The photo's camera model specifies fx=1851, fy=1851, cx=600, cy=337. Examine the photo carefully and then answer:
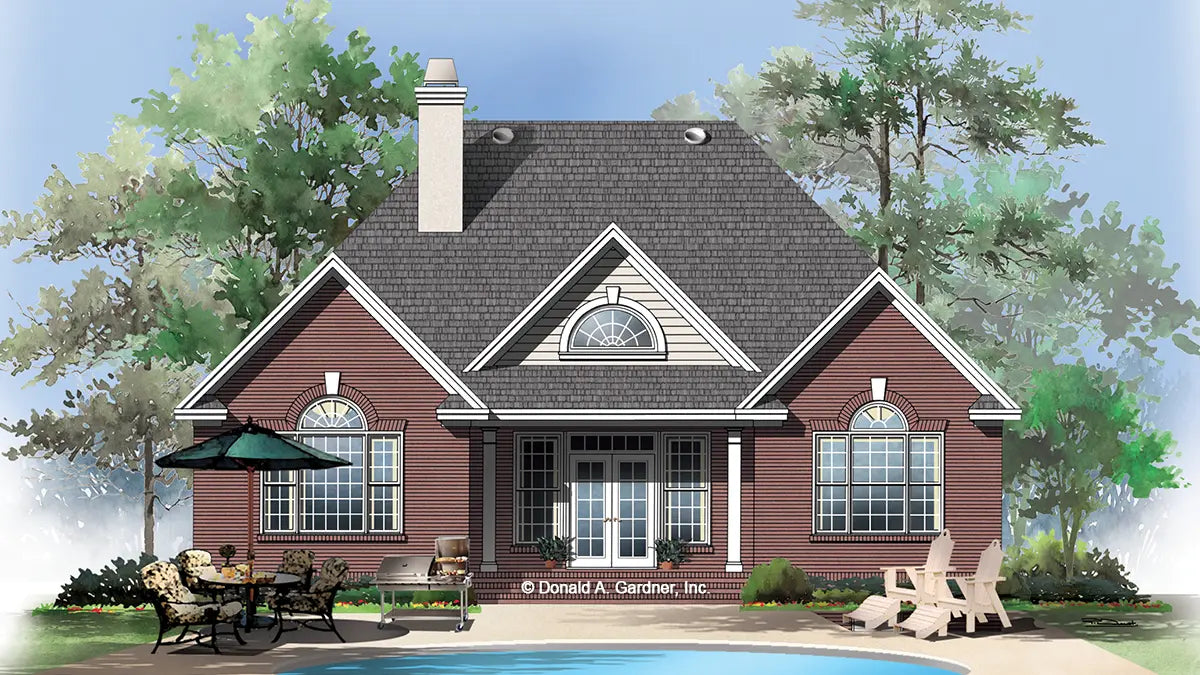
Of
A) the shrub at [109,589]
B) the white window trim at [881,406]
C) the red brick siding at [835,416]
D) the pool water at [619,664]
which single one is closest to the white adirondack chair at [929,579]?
the pool water at [619,664]

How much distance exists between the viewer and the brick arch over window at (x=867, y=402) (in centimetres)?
3403

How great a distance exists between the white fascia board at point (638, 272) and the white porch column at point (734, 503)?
146 cm

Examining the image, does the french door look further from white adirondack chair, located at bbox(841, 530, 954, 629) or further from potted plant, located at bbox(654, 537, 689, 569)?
white adirondack chair, located at bbox(841, 530, 954, 629)

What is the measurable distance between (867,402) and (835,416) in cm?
65

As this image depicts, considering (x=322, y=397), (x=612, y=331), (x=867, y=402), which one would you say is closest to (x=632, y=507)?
(x=612, y=331)

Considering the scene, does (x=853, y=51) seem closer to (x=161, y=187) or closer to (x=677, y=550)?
(x=677, y=550)

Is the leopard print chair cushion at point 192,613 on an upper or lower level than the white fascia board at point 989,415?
lower

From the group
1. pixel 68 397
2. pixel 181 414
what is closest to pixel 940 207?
pixel 181 414

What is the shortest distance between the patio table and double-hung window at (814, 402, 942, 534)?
1119cm

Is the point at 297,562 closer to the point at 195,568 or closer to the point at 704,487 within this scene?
the point at 195,568

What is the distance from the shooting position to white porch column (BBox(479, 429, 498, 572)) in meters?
33.7

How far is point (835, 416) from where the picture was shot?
112 feet

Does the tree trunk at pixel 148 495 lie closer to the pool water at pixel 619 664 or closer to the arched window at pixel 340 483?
the arched window at pixel 340 483

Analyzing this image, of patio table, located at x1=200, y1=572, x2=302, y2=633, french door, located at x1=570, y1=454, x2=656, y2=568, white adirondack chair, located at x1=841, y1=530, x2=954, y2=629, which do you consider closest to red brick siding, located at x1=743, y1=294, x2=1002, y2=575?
french door, located at x1=570, y1=454, x2=656, y2=568
